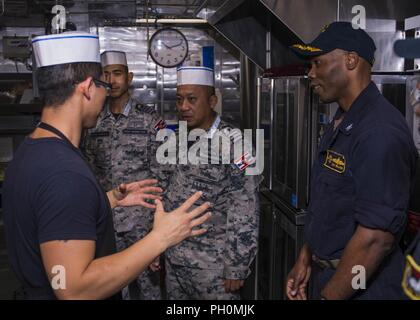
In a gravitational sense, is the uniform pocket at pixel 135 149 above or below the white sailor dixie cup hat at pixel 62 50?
below

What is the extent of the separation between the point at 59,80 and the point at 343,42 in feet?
3.14

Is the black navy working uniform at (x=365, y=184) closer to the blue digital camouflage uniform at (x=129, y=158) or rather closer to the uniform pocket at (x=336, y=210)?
the uniform pocket at (x=336, y=210)

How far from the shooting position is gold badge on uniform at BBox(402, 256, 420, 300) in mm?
946

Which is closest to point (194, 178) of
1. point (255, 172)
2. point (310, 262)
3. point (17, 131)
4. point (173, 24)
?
point (255, 172)

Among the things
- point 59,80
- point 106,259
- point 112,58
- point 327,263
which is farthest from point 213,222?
point 112,58

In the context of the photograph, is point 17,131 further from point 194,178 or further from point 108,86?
point 108,86

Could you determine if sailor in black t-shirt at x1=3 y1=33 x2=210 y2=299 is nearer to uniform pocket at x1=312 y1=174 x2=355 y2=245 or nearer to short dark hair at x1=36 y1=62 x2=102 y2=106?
short dark hair at x1=36 y1=62 x2=102 y2=106

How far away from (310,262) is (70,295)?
1057 millimetres

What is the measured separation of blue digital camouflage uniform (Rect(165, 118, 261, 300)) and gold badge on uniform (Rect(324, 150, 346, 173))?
60 centimetres

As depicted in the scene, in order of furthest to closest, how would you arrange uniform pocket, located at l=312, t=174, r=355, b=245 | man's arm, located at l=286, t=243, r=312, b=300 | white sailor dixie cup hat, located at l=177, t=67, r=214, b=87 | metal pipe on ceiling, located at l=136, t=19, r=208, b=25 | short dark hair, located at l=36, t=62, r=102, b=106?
metal pipe on ceiling, located at l=136, t=19, r=208, b=25, white sailor dixie cup hat, located at l=177, t=67, r=214, b=87, man's arm, located at l=286, t=243, r=312, b=300, uniform pocket, located at l=312, t=174, r=355, b=245, short dark hair, located at l=36, t=62, r=102, b=106

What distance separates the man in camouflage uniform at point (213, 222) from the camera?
2148mm

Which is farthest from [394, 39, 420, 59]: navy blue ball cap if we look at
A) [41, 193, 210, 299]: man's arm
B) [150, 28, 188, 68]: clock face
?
[150, 28, 188, 68]: clock face

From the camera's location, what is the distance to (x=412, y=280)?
37.9 inches

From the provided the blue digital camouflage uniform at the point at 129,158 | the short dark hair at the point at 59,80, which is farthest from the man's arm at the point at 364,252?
the blue digital camouflage uniform at the point at 129,158
